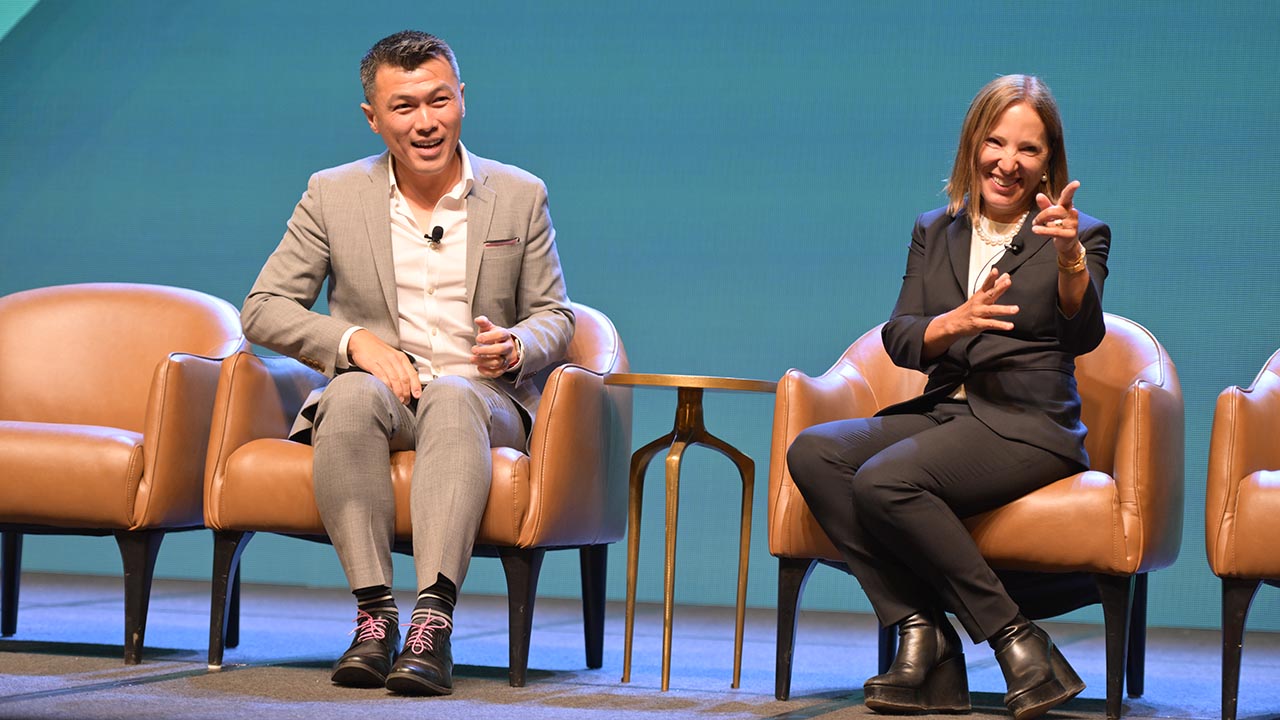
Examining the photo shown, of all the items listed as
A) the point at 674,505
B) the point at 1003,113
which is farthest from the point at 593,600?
the point at 1003,113

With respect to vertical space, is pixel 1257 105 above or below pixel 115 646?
above

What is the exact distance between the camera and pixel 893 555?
254cm

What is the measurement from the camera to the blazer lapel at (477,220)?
2957 millimetres

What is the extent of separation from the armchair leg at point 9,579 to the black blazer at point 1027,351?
6.86 ft

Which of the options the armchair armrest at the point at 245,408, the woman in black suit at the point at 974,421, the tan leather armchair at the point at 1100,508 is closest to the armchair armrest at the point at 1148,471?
the tan leather armchair at the point at 1100,508

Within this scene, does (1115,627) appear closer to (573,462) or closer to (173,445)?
(573,462)

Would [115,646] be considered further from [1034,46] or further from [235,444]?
[1034,46]

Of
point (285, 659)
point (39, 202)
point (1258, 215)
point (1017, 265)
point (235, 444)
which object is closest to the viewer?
point (1017, 265)

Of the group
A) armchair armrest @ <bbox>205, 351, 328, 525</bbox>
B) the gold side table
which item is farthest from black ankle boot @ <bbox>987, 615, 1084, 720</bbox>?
armchair armrest @ <bbox>205, 351, 328, 525</bbox>

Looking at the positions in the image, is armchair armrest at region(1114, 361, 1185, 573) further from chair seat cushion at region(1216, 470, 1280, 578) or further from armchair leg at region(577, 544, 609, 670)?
armchair leg at region(577, 544, 609, 670)

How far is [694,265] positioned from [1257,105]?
1.77 m

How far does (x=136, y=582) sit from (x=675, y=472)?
111 centimetres

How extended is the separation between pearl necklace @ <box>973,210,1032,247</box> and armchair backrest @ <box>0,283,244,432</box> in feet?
5.76

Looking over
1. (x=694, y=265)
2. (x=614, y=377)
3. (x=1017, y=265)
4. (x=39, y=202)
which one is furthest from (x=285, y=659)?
(x=39, y=202)
